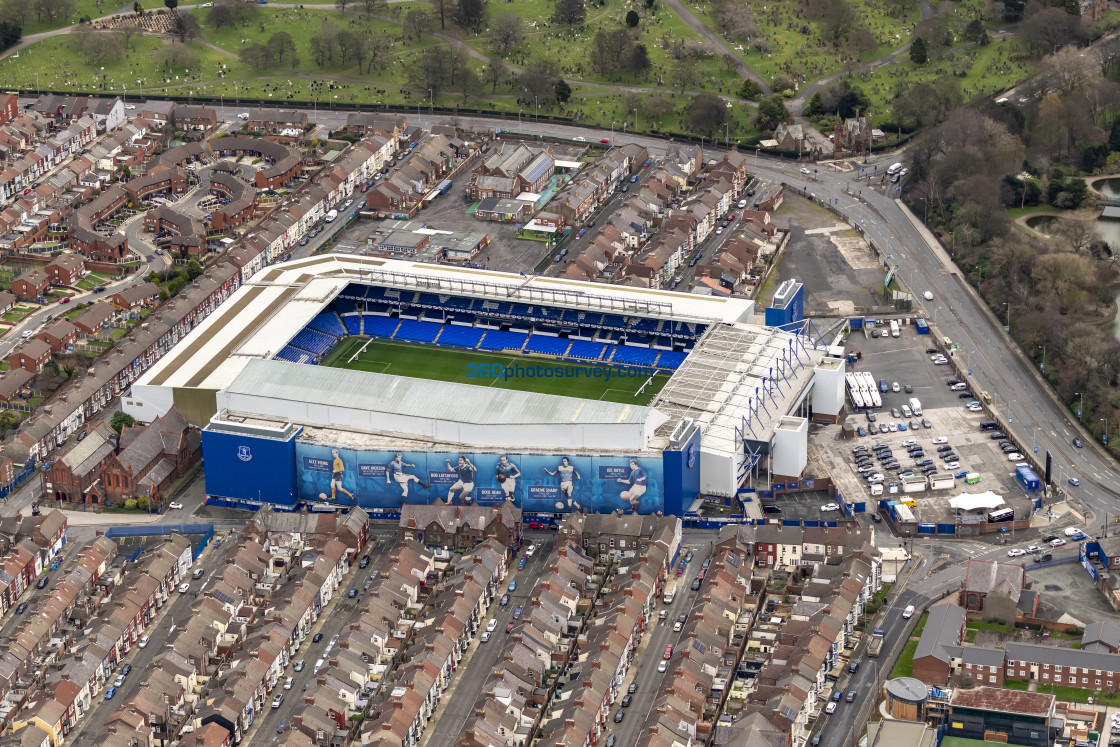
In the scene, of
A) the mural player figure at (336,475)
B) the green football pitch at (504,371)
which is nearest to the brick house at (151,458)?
the mural player figure at (336,475)

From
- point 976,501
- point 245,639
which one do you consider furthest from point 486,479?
point 976,501

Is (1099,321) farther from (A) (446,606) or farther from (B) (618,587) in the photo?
(A) (446,606)

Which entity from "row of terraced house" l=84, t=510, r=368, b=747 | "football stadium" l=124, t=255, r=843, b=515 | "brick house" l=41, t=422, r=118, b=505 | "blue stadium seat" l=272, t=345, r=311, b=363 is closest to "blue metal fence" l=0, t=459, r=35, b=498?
"brick house" l=41, t=422, r=118, b=505

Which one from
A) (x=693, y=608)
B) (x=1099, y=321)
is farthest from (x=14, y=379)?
(x=1099, y=321)

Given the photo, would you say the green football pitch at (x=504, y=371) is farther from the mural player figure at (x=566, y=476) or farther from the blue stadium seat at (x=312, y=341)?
the mural player figure at (x=566, y=476)

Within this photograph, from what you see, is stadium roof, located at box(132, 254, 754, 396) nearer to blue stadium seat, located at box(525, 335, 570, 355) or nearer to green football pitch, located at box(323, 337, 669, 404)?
blue stadium seat, located at box(525, 335, 570, 355)

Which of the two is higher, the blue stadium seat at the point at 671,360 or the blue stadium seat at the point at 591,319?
the blue stadium seat at the point at 591,319

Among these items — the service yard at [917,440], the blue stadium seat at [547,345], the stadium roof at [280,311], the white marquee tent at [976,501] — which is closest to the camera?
the white marquee tent at [976,501]

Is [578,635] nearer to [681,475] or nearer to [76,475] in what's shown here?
[681,475]
